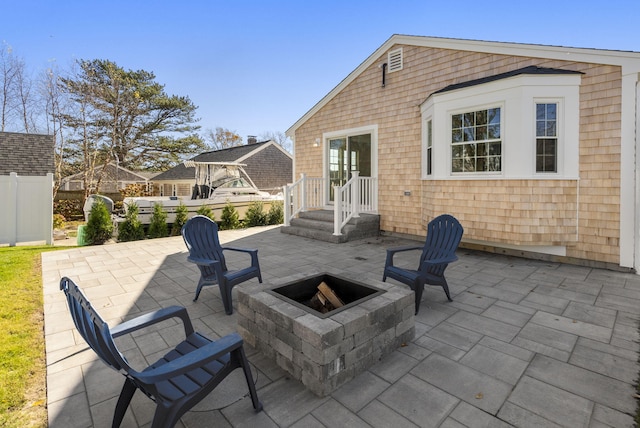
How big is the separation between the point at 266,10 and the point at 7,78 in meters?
17.3

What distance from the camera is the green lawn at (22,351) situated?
2.03 meters

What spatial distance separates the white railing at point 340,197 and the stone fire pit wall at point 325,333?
195 inches

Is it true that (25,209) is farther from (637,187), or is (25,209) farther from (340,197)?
(637,187)

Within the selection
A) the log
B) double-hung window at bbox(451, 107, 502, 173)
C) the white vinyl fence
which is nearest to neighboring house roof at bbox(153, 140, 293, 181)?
the white vinyl fence

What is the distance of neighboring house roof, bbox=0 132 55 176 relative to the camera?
981cm

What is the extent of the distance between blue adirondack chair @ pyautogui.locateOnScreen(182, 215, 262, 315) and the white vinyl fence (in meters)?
6.63

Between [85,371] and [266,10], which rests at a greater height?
[266,10]

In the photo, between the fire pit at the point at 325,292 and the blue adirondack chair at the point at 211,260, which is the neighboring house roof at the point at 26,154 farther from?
the fire pit at the point at 325,292

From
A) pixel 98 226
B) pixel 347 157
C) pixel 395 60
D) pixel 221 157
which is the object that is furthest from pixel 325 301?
pixel 221 157

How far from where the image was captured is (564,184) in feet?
18.1

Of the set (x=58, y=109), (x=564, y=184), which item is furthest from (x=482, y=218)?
(x=58, y=109)

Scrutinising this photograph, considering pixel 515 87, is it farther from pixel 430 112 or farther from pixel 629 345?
pixel 629 345

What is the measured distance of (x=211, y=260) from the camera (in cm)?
388

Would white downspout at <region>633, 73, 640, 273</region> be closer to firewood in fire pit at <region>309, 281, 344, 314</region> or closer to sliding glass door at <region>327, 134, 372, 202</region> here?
firewood in fire pit at <region>309, 281, 344, 314</region>
